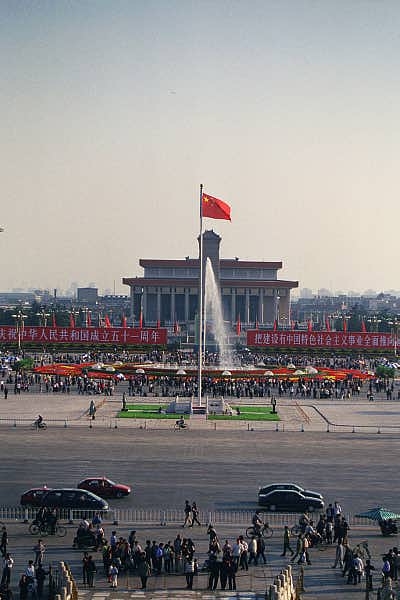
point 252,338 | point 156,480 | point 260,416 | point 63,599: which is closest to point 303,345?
point 252,338

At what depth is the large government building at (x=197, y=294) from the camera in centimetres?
13062

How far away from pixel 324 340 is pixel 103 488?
54.0 meters

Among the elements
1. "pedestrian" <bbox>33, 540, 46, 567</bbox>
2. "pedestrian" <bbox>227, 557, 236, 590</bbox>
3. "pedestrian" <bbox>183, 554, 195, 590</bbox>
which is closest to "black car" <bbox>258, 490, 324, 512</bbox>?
"pedestrian" <bbox>227, 557, 236, 590</bbox>

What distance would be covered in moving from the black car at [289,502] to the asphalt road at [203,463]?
2.30 ft

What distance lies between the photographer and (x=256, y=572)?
22.0 metres

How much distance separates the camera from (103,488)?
28719 millimetres

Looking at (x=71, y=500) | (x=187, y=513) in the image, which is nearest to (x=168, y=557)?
(x=187, y=513)

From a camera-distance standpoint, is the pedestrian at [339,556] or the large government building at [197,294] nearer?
the pedestrian at [339,556]

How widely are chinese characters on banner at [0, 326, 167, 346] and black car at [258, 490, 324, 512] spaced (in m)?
52.4

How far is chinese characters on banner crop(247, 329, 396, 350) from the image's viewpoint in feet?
265

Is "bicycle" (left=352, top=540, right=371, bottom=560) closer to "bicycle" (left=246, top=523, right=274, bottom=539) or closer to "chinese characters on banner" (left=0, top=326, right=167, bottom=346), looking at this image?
"bicycle" (left=246, top=523, right=274, bottom=539)

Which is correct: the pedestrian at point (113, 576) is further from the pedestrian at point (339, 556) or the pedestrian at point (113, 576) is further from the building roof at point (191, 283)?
the building roof at point (191, 283)

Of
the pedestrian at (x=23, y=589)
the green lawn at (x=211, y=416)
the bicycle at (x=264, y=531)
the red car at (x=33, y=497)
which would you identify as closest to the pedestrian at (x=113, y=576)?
the pedestrian at (x=23, y=589)

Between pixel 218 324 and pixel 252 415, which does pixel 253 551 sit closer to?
pixel 252 415
